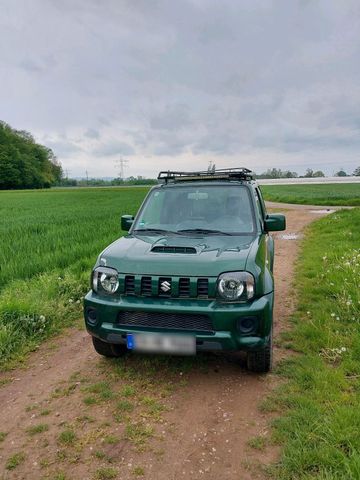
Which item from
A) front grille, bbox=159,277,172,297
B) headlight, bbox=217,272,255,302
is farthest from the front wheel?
front grille, bbox=159,277,172,297

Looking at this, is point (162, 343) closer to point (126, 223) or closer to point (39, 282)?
point (126, 223)

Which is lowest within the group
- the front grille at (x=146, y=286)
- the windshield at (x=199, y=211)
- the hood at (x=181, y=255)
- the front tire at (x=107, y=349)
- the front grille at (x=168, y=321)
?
the front tire at (x=107, y=349)

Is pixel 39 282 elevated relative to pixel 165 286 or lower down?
lower down

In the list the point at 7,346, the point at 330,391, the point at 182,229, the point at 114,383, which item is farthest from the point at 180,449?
the point at 7,346

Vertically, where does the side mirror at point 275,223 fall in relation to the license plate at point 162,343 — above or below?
above

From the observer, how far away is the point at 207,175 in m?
4.95

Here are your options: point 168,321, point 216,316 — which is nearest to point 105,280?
point 168,321

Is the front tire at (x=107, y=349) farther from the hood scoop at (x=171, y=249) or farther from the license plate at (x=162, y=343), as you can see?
the hood scoop at (x=171, y=249)

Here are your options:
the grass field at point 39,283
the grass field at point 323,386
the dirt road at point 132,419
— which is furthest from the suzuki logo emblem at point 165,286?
the grass field at point 39,283

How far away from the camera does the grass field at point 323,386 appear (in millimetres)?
2338

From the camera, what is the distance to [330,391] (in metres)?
3.10

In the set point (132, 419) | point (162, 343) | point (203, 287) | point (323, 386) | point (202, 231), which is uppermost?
point (202, 231)

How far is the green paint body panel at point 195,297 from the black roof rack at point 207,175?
1386 millimetres

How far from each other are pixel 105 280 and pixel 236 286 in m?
1.22
